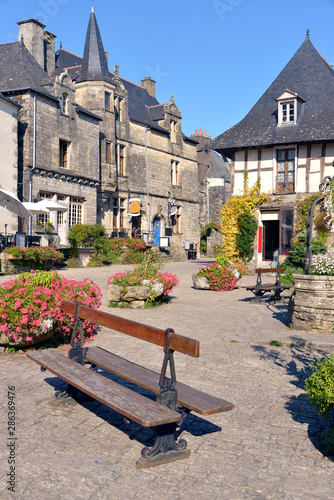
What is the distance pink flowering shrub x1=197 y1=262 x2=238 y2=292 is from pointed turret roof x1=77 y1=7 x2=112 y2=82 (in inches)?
614

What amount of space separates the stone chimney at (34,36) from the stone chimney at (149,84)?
10629 millimetres

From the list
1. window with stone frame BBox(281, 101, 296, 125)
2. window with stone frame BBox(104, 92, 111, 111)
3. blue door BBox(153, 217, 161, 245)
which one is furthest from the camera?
blue door BBox(153, 217, 161, 245)

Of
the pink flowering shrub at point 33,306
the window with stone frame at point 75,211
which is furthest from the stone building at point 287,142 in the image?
the pink flowering shrub at point 33,306

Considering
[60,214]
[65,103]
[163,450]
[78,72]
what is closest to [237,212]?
[60,214]

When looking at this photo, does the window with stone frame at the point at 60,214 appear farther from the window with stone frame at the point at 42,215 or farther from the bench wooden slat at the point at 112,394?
the bench wooden slat at the point at 112,394

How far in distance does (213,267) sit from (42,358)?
10656mm

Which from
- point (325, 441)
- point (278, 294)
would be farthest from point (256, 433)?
point (278, 294)

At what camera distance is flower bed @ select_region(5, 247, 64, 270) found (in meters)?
16.3

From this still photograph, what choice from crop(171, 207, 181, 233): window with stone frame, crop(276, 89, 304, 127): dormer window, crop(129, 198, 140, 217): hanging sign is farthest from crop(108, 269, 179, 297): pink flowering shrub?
crop(171, 207, 181, 233): window with stone frame

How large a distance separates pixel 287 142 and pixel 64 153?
1091 cm

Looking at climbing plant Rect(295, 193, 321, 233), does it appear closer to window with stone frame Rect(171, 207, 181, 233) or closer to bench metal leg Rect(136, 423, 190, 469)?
window with stone frame Rect(171, 207, 181, 233)

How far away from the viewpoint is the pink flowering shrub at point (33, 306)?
6.10 meters

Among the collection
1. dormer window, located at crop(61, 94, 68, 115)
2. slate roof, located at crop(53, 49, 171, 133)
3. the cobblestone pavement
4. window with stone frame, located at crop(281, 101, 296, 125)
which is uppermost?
slate roof, located at crop(53, 49, 171, 133)

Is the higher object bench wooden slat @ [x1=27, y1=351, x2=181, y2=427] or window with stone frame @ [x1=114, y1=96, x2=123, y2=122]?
window with stone frame @ [x1=114, y1=96, x2=123, y2=122]
